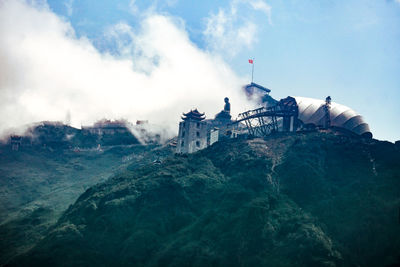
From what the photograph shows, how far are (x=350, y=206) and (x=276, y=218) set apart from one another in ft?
34.8

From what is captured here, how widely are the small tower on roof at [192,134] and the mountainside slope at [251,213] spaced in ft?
60.8

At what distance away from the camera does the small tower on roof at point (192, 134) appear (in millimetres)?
94438

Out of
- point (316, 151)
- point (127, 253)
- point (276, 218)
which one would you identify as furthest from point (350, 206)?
point (127, 253)

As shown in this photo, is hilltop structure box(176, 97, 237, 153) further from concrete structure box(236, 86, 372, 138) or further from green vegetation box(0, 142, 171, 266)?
concrete structure box(236, 86, 372, 138)

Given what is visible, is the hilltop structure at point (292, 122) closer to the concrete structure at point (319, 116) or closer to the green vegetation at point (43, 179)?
the concrete structure at point (319, 116)

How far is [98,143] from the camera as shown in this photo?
13450 centimetres

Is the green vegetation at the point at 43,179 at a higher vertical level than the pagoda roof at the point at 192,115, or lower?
lower

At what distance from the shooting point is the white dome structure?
7653 cm

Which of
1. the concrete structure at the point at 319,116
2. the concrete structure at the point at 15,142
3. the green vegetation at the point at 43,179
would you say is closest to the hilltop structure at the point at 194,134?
the green vegetation at the point at 43,179

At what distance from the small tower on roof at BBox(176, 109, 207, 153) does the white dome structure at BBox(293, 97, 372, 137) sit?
25674 millimetres

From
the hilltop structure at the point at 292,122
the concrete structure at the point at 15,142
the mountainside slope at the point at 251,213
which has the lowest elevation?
the mountainside slope at the point at 251,213

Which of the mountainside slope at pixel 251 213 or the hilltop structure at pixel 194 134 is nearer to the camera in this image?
the mountainside slope at pixel 251 213

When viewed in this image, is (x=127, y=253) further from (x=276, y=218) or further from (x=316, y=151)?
(x=316, y=151)

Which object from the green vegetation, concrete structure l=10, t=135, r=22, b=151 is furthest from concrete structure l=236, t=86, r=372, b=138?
concrete structure l=10, t=135, r=22, b=151
